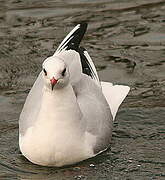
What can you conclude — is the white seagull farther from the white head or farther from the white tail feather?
the white tail feather

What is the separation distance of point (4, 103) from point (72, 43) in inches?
43.0

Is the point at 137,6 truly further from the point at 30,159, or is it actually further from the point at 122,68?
the point at 30,159

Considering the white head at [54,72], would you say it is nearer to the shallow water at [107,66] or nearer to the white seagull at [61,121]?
the white seagull at [61,121]

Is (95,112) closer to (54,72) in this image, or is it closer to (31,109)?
(31,109)

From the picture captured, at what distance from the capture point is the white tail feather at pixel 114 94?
9.09m

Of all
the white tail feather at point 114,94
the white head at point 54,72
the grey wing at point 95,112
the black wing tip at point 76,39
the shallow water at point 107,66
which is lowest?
the shallow water at point 107,66

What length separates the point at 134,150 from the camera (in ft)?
27.3

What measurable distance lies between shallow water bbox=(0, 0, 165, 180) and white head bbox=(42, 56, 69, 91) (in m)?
0.94

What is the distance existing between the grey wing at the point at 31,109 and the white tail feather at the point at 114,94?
0.98 m

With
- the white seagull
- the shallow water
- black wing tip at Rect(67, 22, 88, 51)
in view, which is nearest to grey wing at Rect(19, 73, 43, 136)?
the white seagull

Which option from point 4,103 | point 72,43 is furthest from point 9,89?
point 72,43

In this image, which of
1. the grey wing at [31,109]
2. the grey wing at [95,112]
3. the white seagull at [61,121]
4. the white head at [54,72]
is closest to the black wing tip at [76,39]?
the grey wing at [95,112]

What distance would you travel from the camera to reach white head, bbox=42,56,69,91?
742 centimetres

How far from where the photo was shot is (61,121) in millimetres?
7875
